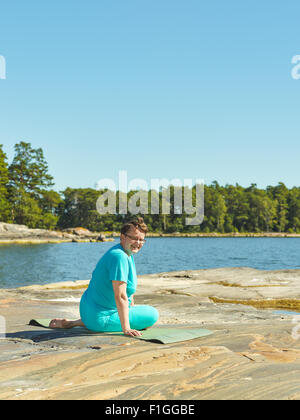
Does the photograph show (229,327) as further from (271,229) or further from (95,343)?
(271,229)

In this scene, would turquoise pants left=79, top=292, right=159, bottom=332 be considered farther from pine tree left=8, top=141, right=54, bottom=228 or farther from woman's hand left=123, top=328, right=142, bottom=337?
pine tree left=8, top=141, right=54, bottom=228

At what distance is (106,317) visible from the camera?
182 inches

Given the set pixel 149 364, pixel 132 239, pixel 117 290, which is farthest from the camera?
pixel 132 239

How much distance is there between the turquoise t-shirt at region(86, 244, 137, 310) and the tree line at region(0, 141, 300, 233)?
70651 mm

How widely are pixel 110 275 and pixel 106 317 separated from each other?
0.61 meters

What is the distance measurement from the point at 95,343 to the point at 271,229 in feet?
Result: 390

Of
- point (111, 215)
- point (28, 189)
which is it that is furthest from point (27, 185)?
point (111, 215)

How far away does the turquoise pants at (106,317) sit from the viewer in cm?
463

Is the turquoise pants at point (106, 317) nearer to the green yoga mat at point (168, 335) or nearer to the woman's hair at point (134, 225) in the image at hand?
the green yoga mat at point (168, 335)

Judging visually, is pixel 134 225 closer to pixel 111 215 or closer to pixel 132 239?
pixel 132 239

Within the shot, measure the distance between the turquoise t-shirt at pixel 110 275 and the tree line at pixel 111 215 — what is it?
232 feet

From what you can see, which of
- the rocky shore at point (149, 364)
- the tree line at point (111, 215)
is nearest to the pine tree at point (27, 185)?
the tree line at point (111, 215)

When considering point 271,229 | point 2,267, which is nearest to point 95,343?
point 2,267

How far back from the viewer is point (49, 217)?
79688mm
